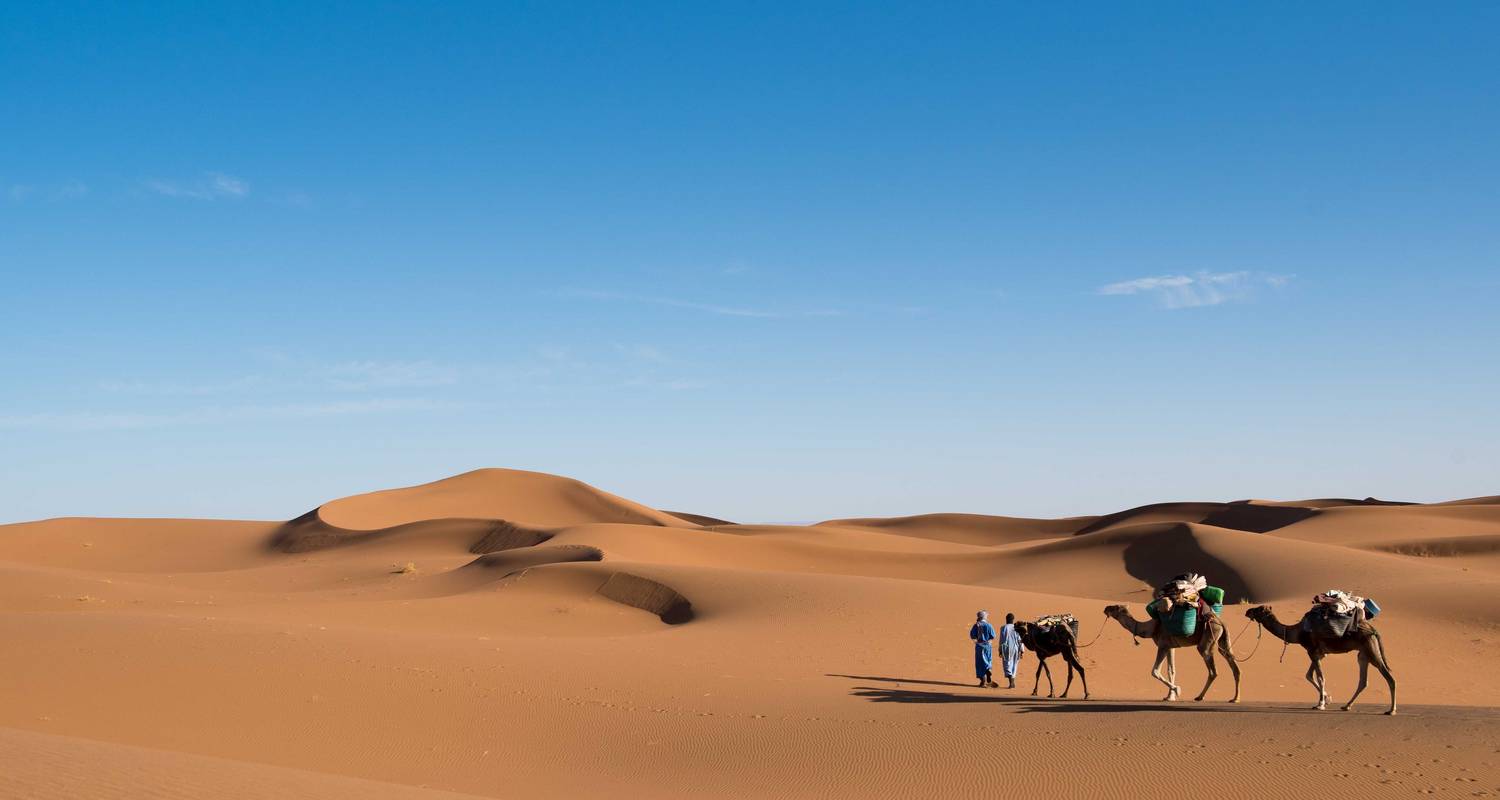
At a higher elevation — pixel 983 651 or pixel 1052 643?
pixel 1052 643

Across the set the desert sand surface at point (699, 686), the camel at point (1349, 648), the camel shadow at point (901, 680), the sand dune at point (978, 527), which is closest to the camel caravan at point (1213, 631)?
the camel at point (1349, 648)

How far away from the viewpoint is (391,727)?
14609 millimetres

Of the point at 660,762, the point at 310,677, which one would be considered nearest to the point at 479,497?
the point at 310,677

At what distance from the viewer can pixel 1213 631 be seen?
15.2m

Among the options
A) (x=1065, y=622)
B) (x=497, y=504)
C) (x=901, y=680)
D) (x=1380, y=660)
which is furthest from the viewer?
(x=497, y=504)

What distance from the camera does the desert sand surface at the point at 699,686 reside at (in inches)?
443

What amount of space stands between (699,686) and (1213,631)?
726 centimetres

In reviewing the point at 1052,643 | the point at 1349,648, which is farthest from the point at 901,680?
the point at 1349,648

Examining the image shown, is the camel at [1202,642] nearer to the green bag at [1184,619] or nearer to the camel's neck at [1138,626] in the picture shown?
the camel's neck at [1138,626]

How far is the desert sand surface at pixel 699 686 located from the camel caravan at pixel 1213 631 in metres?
0.57

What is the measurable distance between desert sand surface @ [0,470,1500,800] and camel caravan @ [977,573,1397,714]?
0.57 meters

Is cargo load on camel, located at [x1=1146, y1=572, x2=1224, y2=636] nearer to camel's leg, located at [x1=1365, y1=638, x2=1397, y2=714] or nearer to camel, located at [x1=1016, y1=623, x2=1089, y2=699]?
camel, located at [x1=1016, y1=623, x2=1089, y2=699]

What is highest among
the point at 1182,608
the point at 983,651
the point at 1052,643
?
the point at 1182,608

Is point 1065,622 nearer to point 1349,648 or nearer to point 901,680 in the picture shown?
point 901,680
